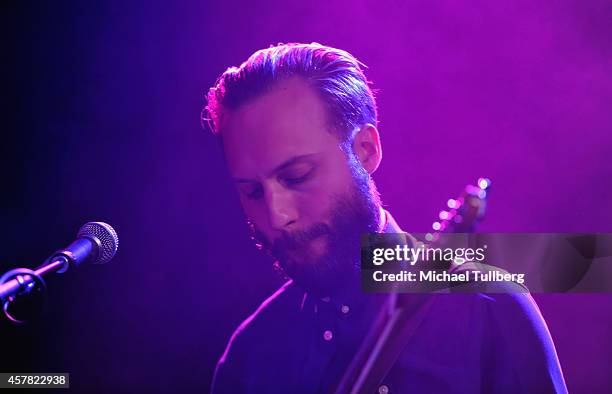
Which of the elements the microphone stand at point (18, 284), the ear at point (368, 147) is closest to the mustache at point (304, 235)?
the ear at point (368, 147)

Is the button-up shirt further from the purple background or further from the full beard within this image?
the purple background

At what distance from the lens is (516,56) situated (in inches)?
90.3

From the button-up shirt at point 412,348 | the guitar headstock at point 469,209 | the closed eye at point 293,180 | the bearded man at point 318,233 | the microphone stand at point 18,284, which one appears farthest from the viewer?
the closed eye at point 293,180

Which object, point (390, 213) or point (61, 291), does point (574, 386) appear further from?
point (61, 291)

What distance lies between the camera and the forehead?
2.09m

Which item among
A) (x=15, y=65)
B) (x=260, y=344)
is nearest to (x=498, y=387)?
(x=260, y=344)

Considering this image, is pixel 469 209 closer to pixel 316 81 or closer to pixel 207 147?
pixel 316 81

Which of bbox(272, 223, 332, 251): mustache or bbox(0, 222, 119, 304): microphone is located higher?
bbox(272, 223, 332, 251): mustache

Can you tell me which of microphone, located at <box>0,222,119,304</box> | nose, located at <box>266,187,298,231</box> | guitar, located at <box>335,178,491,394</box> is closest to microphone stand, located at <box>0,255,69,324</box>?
microphone, located at <box>0,222,119,304</box>

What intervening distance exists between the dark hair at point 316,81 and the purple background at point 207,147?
0.11 meters

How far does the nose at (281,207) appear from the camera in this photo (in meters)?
2.08

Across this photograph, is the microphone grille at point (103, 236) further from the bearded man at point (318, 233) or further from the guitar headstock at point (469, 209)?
the guitar headstock at point (469, 209)

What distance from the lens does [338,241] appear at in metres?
2.13

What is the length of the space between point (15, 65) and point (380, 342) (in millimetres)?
2108
